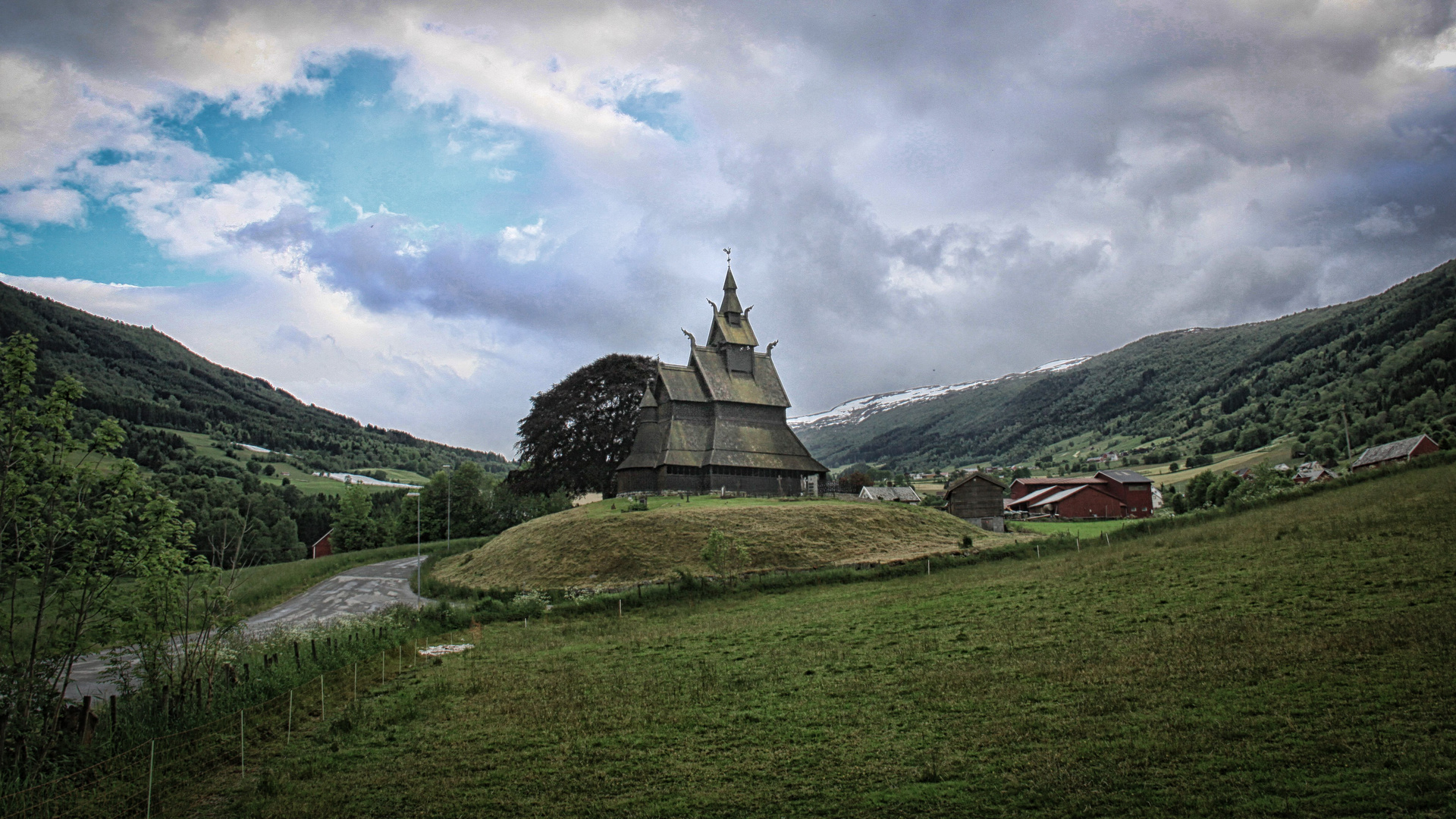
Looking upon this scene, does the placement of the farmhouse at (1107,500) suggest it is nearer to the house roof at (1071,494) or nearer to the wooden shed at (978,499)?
the house roof at (1071,494)

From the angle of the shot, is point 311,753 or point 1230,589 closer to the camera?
point 311,753

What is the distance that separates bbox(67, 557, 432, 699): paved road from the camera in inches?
1293

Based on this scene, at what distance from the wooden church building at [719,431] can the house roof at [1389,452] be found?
48.3m

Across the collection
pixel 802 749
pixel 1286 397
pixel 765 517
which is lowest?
pixel 802 749

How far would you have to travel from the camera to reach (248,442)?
18550cm

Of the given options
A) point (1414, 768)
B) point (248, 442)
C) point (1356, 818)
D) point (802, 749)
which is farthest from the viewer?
point (248, 442)

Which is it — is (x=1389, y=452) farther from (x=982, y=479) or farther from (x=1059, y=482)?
(x=982, y=479)

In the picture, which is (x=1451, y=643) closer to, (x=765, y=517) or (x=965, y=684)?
(x=965, y=684)

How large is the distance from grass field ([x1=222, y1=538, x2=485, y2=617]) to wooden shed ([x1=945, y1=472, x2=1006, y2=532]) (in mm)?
38900

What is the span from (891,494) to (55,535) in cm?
7914

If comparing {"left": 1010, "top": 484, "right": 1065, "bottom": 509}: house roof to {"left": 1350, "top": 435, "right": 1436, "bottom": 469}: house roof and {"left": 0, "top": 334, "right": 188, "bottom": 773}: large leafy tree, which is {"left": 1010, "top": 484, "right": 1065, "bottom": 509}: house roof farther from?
{"left": 0, "top": 334, "right": 188, "bottom": 773}: large leafy tree

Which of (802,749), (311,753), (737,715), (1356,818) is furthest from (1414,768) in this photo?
(311,753)

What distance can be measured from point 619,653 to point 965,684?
37.1 ft

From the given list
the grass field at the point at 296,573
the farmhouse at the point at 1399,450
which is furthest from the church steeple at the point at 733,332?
the farmhouse at the point at 1399,450
